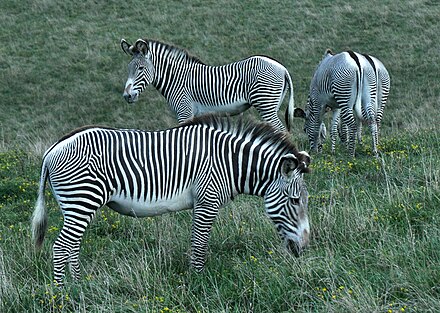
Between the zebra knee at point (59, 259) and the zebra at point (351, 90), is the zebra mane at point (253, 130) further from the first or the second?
the zebra at point (351, 90)

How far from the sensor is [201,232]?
6707 millimetres

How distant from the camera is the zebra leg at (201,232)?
263 inches

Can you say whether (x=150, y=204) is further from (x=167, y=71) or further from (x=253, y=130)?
(x=167, y=71)

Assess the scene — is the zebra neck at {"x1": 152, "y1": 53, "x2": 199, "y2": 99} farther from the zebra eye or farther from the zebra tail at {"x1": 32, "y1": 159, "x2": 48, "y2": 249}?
the zebra eye

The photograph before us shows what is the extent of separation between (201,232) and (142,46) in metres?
6.89

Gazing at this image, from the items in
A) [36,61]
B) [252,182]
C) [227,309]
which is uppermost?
[252,182]

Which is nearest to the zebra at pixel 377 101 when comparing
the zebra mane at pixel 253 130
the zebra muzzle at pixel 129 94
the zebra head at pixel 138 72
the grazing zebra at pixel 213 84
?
the grazing zebra at pixel 213 84

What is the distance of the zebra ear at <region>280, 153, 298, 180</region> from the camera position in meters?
6.43

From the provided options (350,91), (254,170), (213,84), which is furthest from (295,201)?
(213,84)

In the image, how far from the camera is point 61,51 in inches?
1027

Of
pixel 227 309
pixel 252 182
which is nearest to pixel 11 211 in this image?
pixel 252 182

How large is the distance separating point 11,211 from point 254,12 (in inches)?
837

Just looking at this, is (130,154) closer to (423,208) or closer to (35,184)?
(423,208)

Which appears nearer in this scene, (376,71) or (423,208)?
(423,208)
